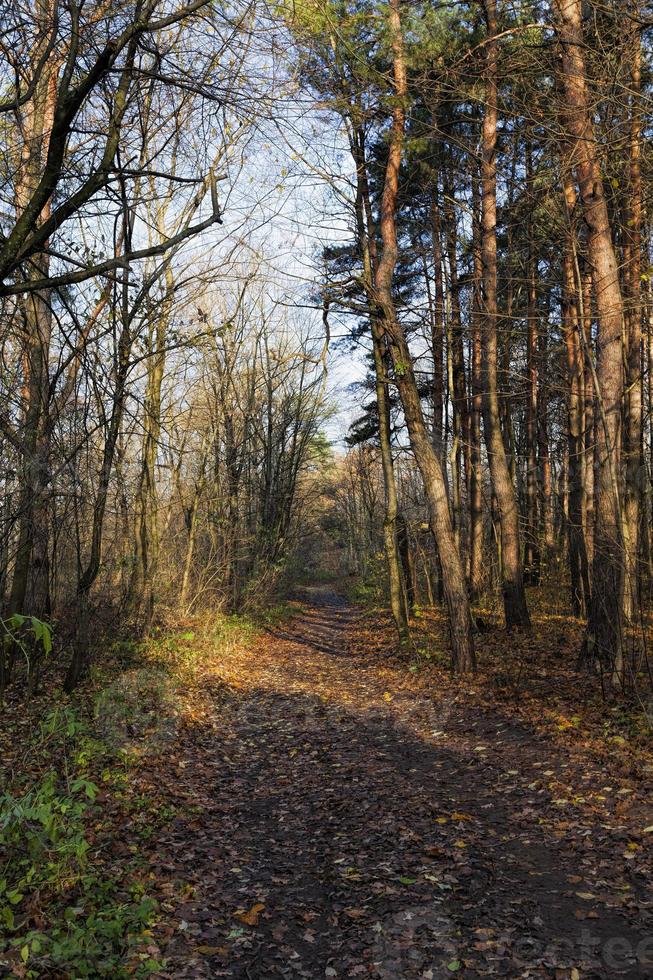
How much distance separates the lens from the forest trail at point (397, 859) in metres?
3.61

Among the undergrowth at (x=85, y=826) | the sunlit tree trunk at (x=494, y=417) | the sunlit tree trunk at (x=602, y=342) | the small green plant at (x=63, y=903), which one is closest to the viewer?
the small green plant at (x=63, y=903)

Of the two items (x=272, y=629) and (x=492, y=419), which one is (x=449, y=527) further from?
(x=272, y=629)

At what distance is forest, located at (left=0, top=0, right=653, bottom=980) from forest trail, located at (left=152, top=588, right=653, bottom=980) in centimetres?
3

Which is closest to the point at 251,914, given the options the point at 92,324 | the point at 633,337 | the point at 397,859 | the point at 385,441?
the point at 397,859

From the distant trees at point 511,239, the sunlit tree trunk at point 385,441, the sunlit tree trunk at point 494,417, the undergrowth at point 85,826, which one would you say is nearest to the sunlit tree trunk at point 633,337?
the distant trees at point 511,239

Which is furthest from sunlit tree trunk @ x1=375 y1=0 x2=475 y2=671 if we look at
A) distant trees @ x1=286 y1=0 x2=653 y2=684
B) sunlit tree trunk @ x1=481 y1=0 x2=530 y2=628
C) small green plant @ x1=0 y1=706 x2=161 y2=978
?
small green plant @ x1=0 y1=706 x2=161 y2=978

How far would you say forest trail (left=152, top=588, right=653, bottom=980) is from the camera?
361 centimetres

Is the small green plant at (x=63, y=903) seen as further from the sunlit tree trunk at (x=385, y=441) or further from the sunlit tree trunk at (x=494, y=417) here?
the sunlit tree trunk at (x=385, y=441)

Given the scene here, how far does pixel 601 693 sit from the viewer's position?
759 centimetres

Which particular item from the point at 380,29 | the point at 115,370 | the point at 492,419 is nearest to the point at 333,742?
the point at 115,370

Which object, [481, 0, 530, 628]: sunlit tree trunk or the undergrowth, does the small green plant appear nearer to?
the undergrowth

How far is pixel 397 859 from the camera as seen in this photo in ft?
15.5

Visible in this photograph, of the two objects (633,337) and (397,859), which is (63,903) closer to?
(397,859)

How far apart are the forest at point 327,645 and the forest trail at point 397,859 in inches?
1.0
